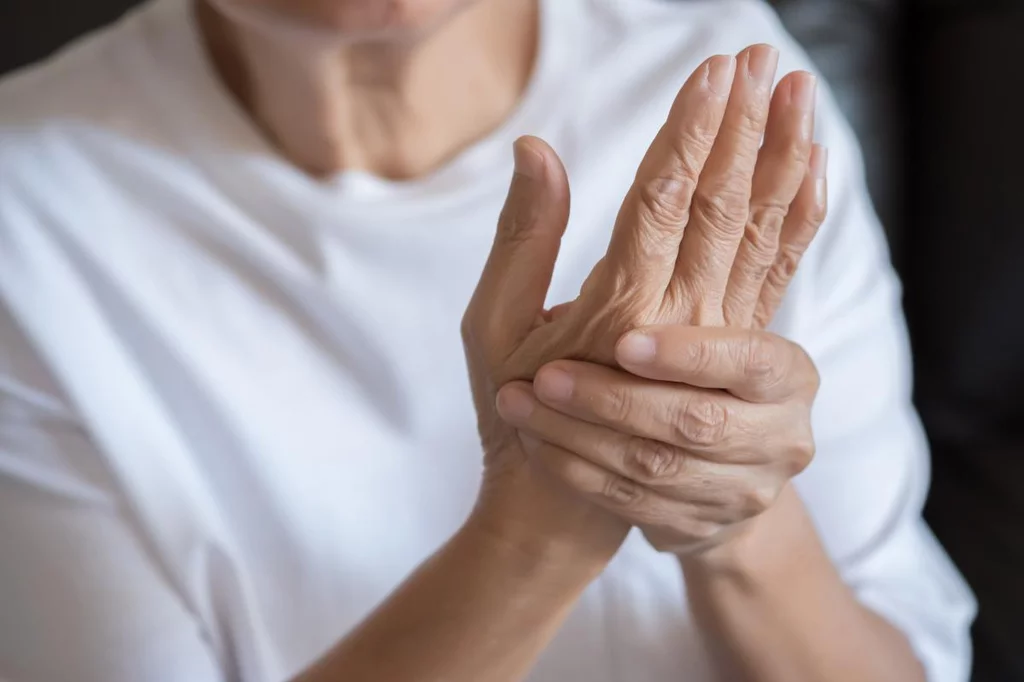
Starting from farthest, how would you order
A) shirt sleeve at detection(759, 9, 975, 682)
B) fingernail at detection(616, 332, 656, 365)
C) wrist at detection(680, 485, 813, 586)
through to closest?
shirt sleeve at detection(759, 9, 975, 682) < wrist at detection(680, 485, 813, 586) < fingernail at detection(616, 332, 656, 365)

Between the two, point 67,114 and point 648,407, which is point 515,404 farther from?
point 67,114

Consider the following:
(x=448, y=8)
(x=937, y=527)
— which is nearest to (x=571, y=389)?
(x=448, y=8)

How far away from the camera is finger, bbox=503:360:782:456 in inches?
18.3

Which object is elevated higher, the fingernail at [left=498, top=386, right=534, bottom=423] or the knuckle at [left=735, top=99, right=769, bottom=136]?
the knuckle at [left=735, top=99, right=769, bottom=136]

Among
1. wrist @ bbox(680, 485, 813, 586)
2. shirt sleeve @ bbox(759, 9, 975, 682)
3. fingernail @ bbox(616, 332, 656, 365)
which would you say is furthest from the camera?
shirt sleeve @ bbox(759, 9, 975, 682)

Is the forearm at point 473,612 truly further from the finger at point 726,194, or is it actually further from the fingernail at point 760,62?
the fingernail at point 760,62

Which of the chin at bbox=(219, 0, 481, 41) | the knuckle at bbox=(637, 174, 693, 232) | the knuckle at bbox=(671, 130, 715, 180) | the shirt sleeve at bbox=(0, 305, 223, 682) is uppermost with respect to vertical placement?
the chin at bbox=(219, 0, 481, 41)

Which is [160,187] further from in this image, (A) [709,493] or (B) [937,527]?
(B) [937,527]

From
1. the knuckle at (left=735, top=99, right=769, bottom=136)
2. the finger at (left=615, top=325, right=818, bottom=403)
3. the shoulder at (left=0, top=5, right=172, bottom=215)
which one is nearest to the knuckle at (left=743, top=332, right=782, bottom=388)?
the finger at (left=615, top=325, right=818, bottom=403)

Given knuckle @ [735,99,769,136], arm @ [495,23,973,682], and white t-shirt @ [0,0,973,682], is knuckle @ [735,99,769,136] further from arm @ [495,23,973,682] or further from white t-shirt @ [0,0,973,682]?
white t-shirt @ [0,0,973,682]

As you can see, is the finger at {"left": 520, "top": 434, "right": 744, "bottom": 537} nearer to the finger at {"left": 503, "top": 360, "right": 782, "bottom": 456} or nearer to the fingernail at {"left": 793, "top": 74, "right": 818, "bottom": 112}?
the finger at {"left": 503, "top": 360, "right": 782, "bottom": 456}

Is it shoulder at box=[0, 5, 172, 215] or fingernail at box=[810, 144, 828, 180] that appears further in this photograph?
shoulder at box=[0, 5, 172, 215]

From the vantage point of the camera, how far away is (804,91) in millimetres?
492

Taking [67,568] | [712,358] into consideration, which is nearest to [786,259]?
[712,358]
